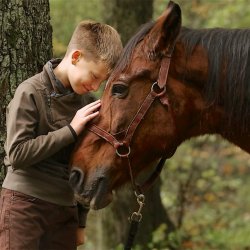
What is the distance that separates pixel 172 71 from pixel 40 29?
3.40ft

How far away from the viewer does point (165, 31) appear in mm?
2721

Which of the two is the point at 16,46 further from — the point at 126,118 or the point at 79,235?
the point at 79,235

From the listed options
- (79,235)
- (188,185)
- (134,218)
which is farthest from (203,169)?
(134,218)

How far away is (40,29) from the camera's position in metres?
3.44

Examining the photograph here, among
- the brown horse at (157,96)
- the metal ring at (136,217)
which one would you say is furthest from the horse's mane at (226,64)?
the metal ring at (136,217)

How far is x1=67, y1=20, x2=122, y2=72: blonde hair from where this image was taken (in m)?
2.87

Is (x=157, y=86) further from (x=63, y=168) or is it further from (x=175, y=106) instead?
(x=63, y=168)

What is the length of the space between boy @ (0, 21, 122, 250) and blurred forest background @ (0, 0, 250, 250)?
10.3ft

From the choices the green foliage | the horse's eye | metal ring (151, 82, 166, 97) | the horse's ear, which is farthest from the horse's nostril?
the green foliage

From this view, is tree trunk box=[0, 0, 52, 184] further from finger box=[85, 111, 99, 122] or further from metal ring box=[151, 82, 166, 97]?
metal ring box=[151, 82, 166, 97]

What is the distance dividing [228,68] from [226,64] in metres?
0.03

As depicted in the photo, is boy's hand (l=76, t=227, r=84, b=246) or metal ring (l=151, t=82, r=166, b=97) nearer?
metal ring (l=151, t=82, r=166, b=97)

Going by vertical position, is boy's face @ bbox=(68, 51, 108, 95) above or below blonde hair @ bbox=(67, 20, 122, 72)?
below

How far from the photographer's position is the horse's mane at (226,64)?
2732mm
